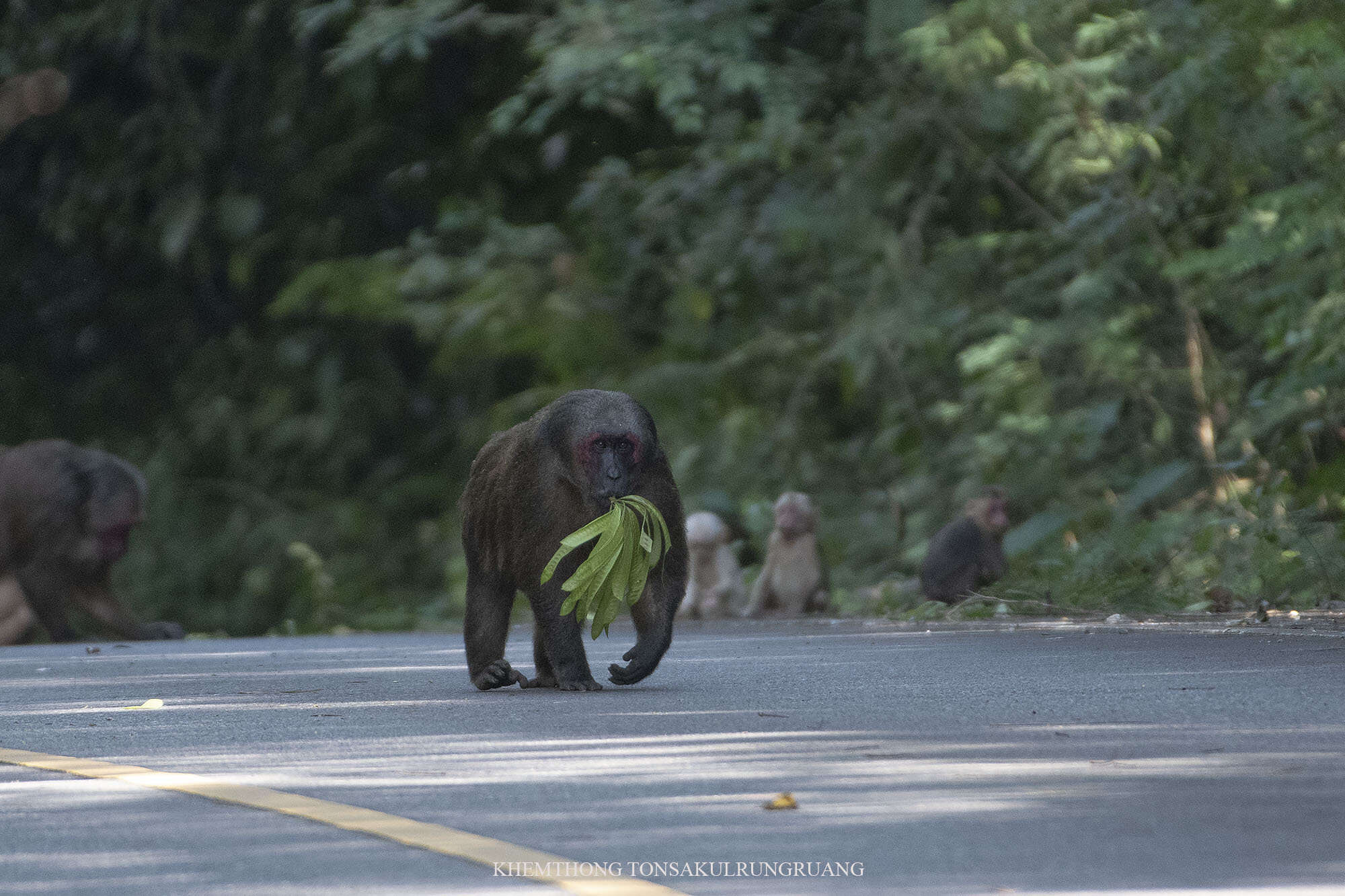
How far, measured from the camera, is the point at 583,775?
562 centimetres

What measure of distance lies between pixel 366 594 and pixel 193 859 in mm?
20266

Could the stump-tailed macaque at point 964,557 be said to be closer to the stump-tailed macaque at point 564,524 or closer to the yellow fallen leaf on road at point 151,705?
the stump-tailed macaque at point 564,524

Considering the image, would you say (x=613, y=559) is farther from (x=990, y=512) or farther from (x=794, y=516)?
(x=794, y=516)

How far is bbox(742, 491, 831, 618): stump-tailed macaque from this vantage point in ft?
53.2

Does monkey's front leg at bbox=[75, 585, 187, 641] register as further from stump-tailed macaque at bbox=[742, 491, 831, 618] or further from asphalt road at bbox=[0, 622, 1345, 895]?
asphalt road at bbox=[0, 622, 1345, 895]

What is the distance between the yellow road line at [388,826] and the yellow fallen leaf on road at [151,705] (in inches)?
77.3

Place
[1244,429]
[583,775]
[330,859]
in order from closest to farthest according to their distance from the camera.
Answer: [330,859] → [583,775] → [1244,429]

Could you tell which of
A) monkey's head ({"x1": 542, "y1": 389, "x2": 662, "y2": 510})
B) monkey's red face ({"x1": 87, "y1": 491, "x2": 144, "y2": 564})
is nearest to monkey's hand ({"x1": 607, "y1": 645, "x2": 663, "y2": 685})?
monkey's head ({"x1": 542, "y1": 389, "x2": 662, "y2": 510})

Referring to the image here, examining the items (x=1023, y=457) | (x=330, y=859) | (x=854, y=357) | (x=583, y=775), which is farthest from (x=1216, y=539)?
(x=330, y=859)

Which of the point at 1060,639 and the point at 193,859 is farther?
the point at 1060,639

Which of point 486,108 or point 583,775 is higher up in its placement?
point 583,775

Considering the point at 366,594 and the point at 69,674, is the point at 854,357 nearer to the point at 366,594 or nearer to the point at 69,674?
the point at 366,594

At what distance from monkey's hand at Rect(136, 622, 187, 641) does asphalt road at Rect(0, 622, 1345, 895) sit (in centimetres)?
687

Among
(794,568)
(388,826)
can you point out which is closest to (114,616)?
(794,568)
